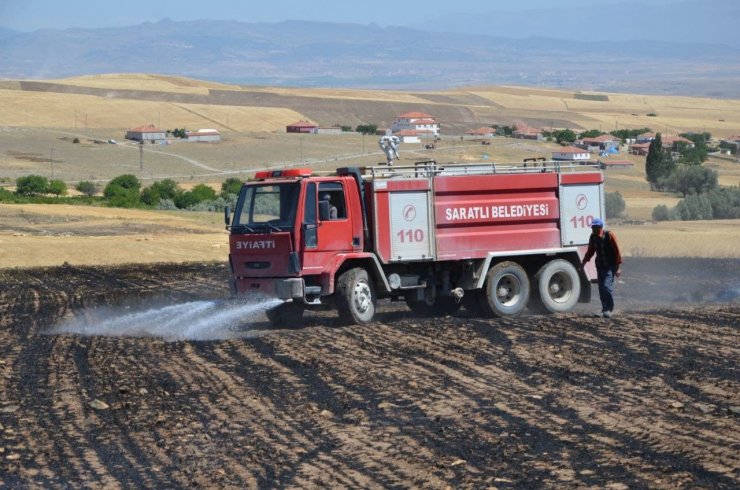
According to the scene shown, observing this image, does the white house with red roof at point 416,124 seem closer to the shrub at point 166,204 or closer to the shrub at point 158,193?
the shrub at point 158,193

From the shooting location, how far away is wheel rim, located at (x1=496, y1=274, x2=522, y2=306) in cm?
1923

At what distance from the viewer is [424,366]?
46.1 ft

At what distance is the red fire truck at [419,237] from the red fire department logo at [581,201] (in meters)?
0.05

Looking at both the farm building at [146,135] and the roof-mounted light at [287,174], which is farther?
the farm building at [146,135]

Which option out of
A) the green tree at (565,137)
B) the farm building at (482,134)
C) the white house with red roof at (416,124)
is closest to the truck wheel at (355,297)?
the green tree at (565,137)

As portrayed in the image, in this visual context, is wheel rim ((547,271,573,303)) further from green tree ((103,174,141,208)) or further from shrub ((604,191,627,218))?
green tree ((103,174,141,208))

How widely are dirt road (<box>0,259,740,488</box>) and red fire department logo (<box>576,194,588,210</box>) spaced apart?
1877mm

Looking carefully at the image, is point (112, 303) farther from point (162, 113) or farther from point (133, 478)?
point (162, 113)

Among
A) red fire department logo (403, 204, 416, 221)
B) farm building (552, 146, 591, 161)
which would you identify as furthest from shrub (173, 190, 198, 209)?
farm building (552, 146, 591, 161)

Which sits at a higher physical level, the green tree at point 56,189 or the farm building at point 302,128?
the farm building at point 302,128

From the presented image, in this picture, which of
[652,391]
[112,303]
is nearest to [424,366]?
[652,391]

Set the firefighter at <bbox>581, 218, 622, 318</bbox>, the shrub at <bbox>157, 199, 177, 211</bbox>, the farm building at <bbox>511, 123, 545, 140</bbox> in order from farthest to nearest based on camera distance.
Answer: the farm building at <bbox>511, 123, 545, 140</bbox>
the shrub at <bbox>157, 199, 177, 211</bbox>
the firefighter at <bbox>581, 218, 622, 318</bbox>

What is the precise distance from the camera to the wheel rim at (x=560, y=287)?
19.8 m

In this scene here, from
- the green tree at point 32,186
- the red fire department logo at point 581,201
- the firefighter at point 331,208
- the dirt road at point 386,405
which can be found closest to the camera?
the dirt road at point 386,405
